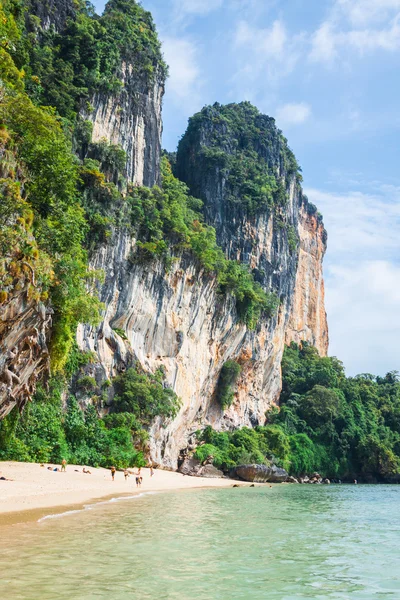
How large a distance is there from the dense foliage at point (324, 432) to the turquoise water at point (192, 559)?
2529cm

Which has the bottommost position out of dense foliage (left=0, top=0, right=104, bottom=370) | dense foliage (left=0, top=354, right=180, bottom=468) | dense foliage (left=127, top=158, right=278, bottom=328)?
dense foliage (left=0, top=354, right=180, bottom=468)

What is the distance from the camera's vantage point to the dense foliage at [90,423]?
71.0 ft

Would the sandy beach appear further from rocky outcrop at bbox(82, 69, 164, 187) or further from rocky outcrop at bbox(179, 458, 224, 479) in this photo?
rocky outcrop at bbox(82, 69, 164, 187)

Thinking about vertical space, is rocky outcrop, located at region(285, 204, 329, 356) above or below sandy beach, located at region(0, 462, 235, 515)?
above

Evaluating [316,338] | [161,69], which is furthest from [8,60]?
[316,338]

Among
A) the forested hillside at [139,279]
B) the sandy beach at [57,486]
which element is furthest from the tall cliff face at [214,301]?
the sandy beach at [57,486]

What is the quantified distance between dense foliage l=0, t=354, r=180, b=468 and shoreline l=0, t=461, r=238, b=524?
114 cm

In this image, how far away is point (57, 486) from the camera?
1688 cm

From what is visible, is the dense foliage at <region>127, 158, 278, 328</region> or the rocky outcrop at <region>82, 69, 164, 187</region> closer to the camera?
the dense foliage at <region>127, 158, 278, 328</region>

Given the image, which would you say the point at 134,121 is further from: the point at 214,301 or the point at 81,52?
the point at 214,301

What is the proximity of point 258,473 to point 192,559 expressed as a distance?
31.2m

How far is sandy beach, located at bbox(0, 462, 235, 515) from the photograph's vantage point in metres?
13.2

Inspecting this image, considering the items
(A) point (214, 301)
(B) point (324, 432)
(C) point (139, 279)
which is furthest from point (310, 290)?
(C) point (139, 279)

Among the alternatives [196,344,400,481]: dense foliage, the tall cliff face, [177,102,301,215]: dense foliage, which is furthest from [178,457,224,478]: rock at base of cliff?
[177,102,301,215]: dense foliage
